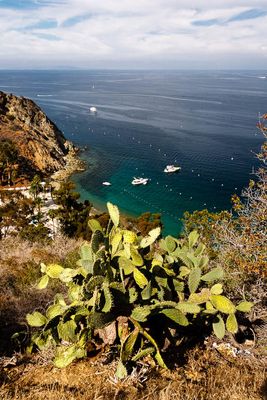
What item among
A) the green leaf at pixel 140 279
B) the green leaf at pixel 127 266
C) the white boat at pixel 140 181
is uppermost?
the green leaf at pixel 127 266

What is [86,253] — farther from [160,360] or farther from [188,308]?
[160,360]

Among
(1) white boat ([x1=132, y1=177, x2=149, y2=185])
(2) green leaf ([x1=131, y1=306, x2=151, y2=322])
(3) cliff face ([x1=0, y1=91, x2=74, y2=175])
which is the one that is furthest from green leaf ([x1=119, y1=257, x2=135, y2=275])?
(3) cliff face ([x1=0, y1=91, x2=74, y2=175])

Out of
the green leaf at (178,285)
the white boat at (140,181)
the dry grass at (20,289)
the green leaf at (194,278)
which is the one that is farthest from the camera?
the white boat at (140,181)

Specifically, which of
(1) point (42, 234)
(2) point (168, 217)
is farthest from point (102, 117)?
(1) point (42, 234)

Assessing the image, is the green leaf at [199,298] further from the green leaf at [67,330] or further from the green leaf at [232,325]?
the green leaf at [67,330]

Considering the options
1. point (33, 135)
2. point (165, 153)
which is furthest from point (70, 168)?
point (165, 153)

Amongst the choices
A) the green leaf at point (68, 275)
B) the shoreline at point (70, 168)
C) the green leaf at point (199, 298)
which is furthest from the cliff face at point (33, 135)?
the green leaf at point (199, 298)
